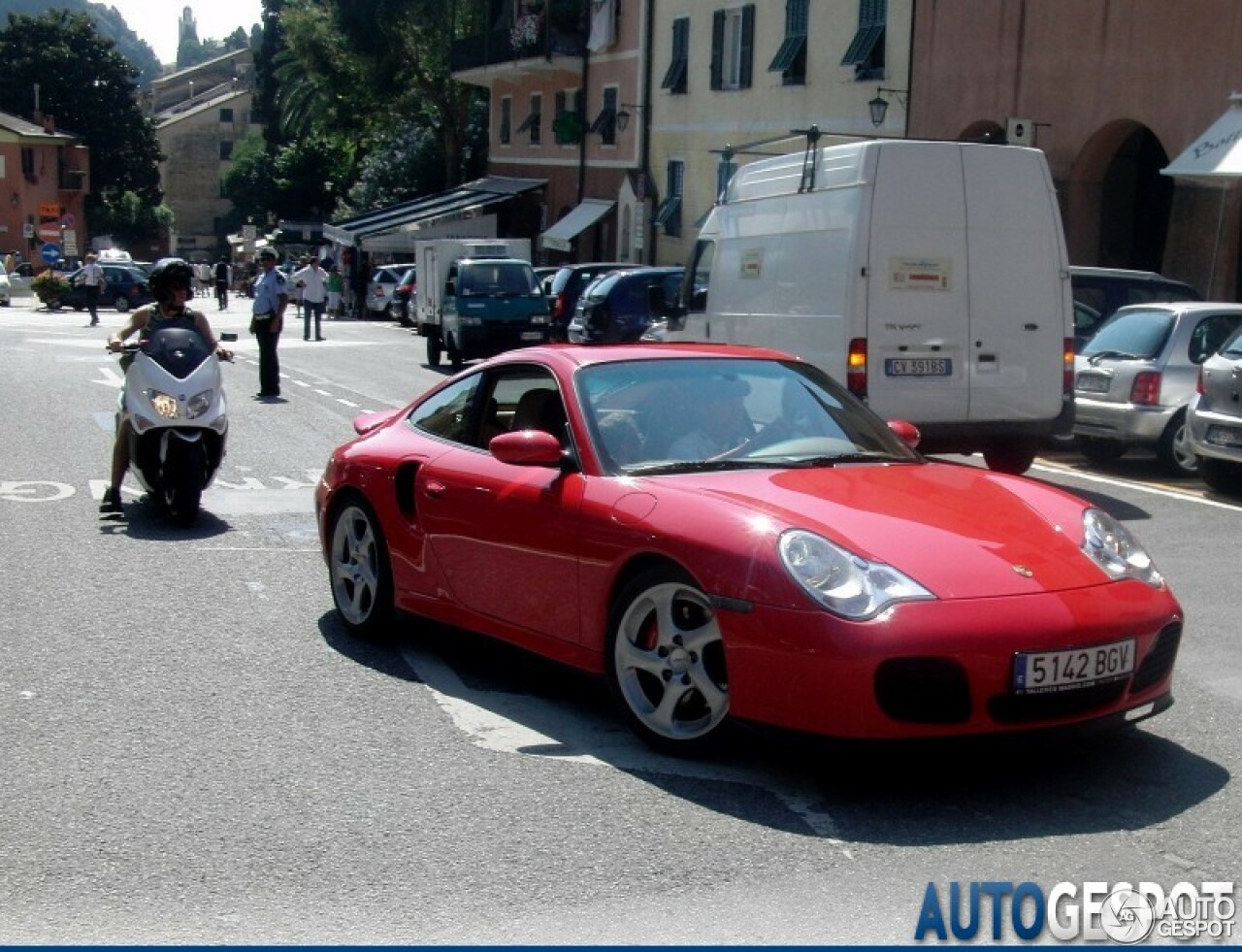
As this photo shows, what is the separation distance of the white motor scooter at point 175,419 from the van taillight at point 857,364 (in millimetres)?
4550

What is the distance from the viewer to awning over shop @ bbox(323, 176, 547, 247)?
51.8m

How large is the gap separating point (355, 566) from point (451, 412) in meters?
0.87

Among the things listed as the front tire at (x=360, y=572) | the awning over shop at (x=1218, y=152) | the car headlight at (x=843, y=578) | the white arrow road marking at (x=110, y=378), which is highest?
the awning over shop at (x=1218, y=152)

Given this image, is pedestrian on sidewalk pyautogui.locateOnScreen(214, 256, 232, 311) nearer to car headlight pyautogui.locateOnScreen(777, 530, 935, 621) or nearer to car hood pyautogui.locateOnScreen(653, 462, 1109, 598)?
car hood pyautogui.locateOnScreen(653, 462, 1109, 598)

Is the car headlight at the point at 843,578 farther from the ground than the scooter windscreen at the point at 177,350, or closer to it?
closer to it

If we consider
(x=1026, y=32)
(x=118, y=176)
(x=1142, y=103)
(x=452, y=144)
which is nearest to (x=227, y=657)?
(x=1142, y=103)

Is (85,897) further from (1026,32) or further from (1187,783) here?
(1026,32)

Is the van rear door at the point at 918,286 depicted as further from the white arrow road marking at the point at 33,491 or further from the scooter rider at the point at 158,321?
the white arrow road marking at the point at 33,491

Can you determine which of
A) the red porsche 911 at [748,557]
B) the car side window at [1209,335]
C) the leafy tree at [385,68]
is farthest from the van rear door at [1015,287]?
the leafy tree at [385,68]

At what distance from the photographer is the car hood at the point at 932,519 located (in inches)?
217

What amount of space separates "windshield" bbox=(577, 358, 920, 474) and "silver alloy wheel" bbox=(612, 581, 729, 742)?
669 millimetres

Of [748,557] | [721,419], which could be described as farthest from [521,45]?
[748,557]

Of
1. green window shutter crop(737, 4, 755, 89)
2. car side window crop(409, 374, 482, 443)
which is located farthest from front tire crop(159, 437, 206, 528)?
green window shutter crop(737, 4, 755, 89)

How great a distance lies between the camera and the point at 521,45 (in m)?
49.0
